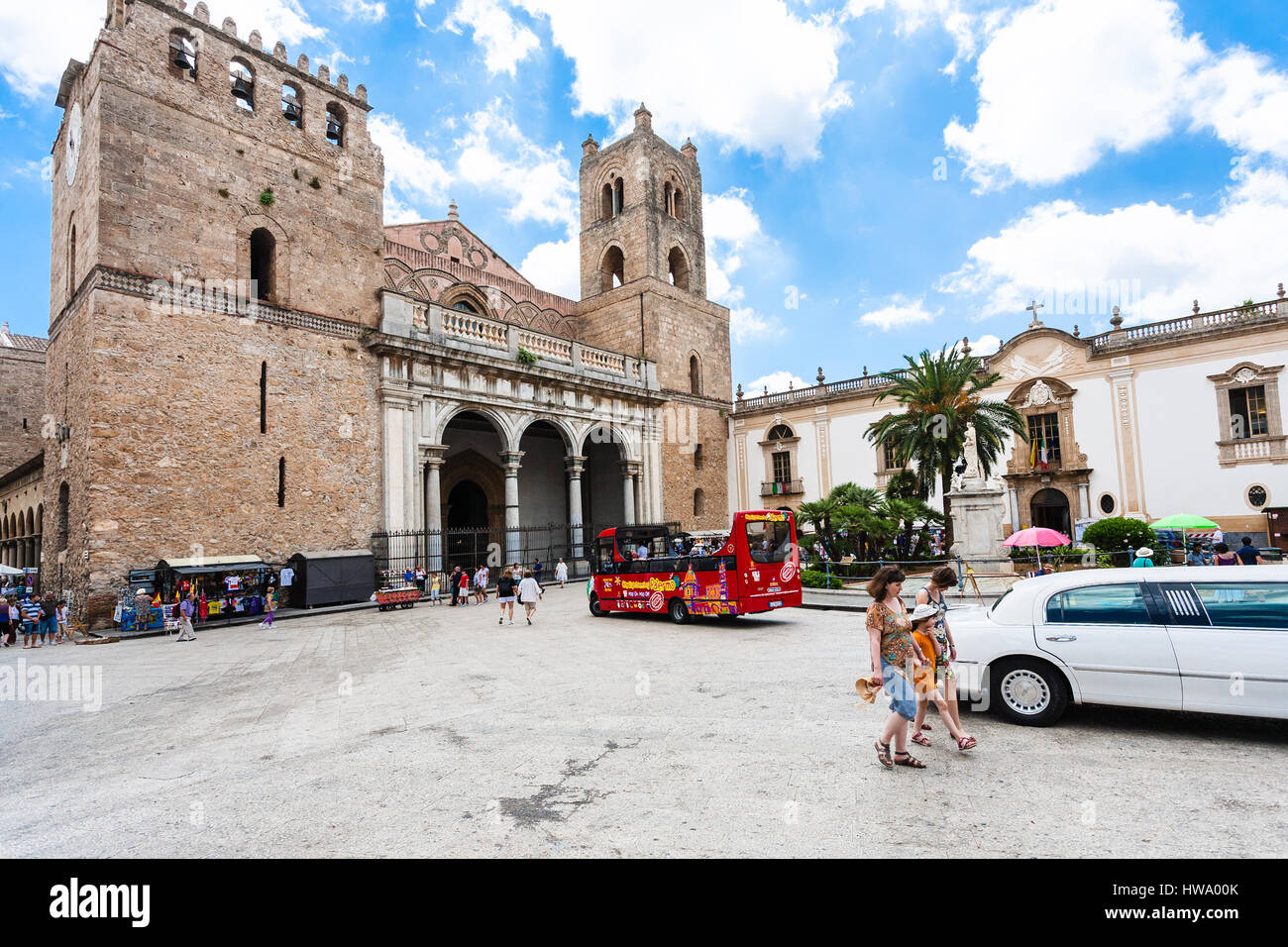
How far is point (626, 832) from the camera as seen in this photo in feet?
12.1

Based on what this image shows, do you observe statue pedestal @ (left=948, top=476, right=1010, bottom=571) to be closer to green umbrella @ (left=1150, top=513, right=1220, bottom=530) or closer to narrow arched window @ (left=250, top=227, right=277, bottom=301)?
green umbrella @ (left=1150, top=513, right=1220, bottom=530)

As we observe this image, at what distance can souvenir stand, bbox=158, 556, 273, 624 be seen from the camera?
14.7 m

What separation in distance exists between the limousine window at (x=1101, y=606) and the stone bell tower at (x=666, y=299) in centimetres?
2317

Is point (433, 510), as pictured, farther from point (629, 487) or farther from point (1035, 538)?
point (1035, 538)

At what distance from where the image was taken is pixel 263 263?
60.4 feet

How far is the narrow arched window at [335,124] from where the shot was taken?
2005 cm

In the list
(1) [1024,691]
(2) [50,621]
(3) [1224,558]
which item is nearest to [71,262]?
(2) [50,621]

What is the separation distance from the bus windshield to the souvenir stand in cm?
1196

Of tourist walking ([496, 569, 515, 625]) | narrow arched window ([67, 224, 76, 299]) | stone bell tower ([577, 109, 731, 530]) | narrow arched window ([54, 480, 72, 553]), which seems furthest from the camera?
stone bell tower ([577, 109, 731, 530])

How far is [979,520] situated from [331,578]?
17.7 meters

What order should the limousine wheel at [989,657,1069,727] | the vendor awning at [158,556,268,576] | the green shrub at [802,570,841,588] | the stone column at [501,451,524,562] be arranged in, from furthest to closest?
the stone column at [501,451,524,562] → the green shrub at [802,570,841,588] → the vendor awning at [158,556,268,576] → the limousine wheel at [989,657,1069,727]

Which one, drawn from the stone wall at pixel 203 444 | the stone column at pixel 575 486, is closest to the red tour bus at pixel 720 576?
the stone wall at pixel 203 444

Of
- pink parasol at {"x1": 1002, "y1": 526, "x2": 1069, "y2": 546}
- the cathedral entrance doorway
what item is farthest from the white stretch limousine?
the cathedral entrance doorway

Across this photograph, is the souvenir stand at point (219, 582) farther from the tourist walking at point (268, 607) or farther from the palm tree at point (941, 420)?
the palm tree at point (941, 420)
